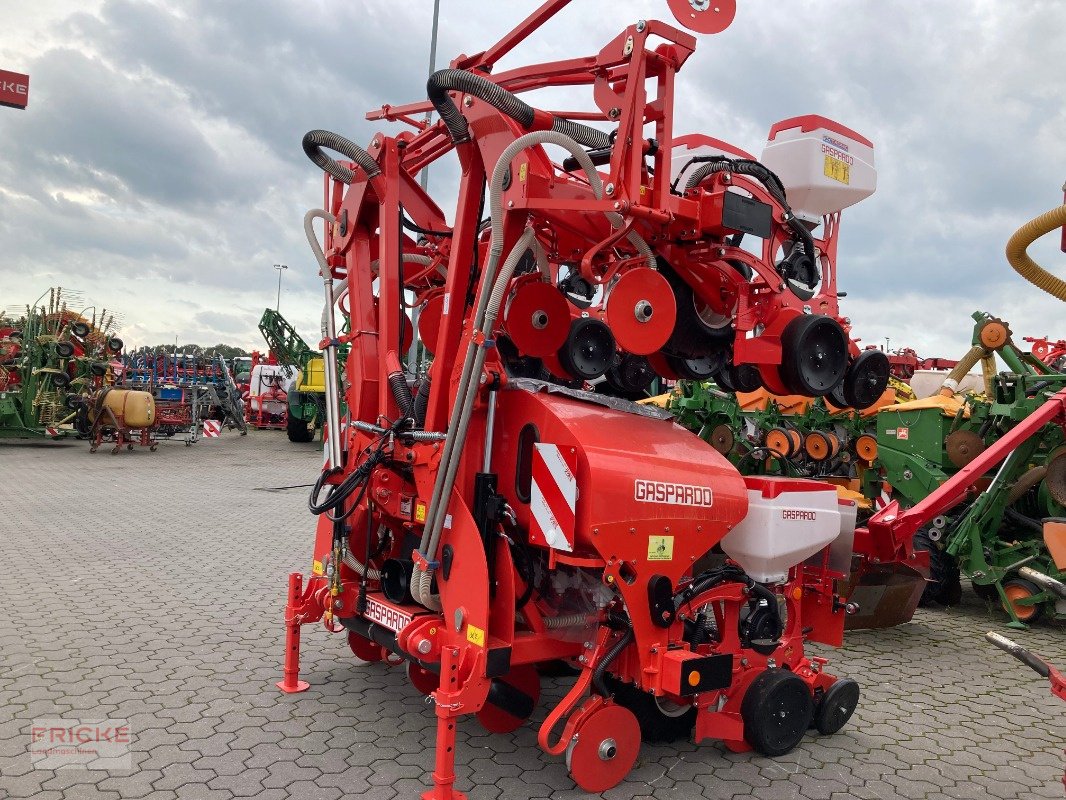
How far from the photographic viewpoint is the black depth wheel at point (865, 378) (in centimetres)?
391

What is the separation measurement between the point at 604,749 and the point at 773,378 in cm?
184

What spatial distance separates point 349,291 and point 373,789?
8.38ft

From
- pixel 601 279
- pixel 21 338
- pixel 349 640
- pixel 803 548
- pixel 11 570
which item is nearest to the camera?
pixel 601 279

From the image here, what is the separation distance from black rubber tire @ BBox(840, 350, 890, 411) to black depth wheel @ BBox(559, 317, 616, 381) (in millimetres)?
1161

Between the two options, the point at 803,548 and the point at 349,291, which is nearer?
the point at 803,548

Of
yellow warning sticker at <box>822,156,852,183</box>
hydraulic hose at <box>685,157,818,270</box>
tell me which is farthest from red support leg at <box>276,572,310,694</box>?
yellow warning sticker at <box>822,156,852,183</box>

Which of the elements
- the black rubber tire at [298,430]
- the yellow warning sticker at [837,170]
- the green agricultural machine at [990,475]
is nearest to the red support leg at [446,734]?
the yellow warning sticker at [837,170]

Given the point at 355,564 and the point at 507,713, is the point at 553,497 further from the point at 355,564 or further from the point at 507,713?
the point at 355,564

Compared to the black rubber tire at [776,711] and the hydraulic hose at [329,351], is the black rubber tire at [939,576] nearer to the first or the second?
the black rubber tire at [776,711]

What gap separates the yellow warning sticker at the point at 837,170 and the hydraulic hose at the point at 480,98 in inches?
54.7

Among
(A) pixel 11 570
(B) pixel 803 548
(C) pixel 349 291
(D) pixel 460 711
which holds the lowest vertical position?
(A) pixel 11 570

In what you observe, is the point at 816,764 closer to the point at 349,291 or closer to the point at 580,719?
the point at 580,719

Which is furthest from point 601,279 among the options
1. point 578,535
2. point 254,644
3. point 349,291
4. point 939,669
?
point 939,669

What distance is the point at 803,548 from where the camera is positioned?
13.1 feet
